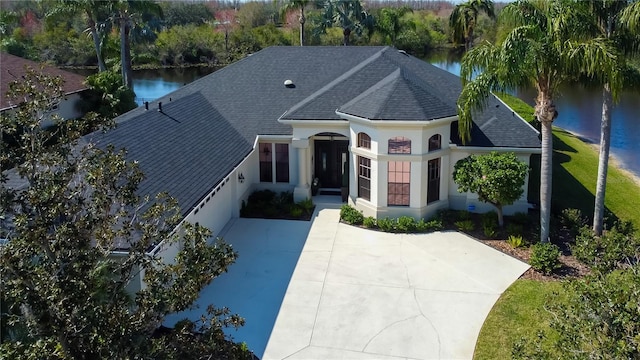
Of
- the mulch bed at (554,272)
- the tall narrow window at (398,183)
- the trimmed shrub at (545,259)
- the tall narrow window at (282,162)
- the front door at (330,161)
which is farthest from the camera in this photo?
the front door at (330,161)

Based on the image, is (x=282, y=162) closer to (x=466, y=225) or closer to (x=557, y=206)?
(x=466, y=225)

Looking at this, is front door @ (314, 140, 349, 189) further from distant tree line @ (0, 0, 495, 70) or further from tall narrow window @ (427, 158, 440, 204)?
distant tree line @ (0, 0, 495, 70)

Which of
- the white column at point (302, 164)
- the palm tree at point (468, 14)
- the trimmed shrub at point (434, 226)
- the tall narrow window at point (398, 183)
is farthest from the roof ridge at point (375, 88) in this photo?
the palm tree at point (468, 14)

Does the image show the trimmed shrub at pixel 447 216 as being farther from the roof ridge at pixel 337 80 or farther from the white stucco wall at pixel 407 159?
the roof ridge at pixel 337 80

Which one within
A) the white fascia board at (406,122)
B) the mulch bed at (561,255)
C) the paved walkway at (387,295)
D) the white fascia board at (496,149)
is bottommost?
the paved walkway at (387,295)

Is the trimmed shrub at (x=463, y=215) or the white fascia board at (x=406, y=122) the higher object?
the white fascia board at (x=406, y=122)

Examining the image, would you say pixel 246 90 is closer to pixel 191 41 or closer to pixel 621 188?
pixel 621 188

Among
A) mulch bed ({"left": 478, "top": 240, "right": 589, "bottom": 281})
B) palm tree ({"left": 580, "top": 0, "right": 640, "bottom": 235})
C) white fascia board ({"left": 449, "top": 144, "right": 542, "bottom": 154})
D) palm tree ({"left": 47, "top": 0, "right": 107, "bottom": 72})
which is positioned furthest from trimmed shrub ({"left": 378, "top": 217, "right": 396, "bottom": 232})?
palm tree ({"left": 47, "top": 0, "right": 107, "bottom": 72})
